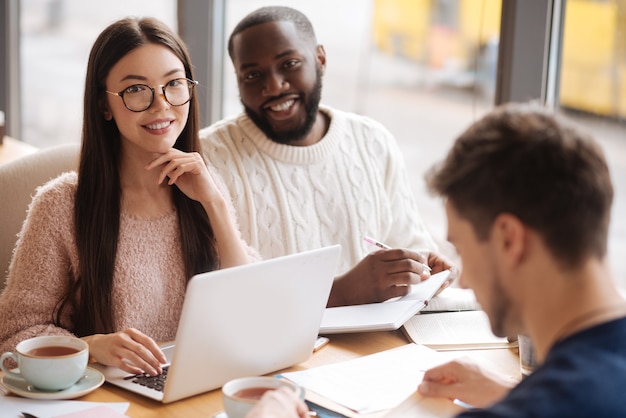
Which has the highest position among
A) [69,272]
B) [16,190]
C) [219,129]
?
[219,129]

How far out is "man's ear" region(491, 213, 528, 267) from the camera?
109 cm

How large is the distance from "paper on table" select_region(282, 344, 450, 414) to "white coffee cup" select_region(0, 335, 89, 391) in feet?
1.18

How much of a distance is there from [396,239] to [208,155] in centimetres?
58

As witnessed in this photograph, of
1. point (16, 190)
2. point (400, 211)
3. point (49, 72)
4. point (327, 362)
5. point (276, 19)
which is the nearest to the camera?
point (327, 362)

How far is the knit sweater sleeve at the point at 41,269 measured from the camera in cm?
173

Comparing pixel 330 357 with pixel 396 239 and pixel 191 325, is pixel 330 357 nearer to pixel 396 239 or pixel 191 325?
pixel 191 325

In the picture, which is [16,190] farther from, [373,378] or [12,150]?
[12,150]

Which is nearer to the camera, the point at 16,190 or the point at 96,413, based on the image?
the point at 96,413

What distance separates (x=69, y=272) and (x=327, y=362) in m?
0.58

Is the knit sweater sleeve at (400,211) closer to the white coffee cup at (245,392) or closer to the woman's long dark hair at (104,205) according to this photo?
the woman's long dark hair at (104,205)

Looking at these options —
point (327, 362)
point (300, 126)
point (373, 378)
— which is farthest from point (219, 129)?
point (373, 378)

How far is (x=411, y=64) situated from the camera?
122 inches

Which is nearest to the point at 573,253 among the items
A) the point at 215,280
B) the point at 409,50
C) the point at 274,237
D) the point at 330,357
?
the point at 215,280

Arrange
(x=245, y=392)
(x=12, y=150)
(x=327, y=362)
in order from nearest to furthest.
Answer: (x=245, y=392) < (x=327, y=362) < (x=12, y=150)
